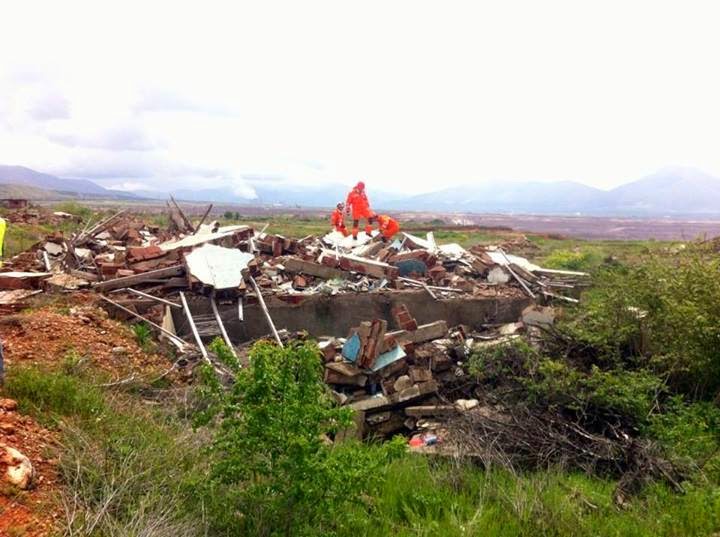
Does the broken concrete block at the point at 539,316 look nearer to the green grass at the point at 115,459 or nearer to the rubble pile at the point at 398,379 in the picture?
the rubble pile at the point at 398,379

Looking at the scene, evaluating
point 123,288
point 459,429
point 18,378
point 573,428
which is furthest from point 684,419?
point 123,288

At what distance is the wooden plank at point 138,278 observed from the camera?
877 centimetres

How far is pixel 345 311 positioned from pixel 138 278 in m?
3.62

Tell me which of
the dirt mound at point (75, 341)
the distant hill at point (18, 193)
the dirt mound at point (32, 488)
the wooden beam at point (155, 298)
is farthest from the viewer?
the distant hill at point (18, 193)

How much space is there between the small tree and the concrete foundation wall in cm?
552

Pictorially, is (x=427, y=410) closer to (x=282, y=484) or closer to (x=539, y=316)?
(x=539, y=316)

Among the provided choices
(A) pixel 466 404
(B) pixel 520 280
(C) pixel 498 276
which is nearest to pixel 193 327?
(A) pixel 466 404

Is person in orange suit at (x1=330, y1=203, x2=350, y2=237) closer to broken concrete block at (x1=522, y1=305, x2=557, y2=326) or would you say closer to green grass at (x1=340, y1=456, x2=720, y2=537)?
broken concrete block at (x1=522, y1=305, x2=557, y2=326)

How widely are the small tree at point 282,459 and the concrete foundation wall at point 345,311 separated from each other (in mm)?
5515

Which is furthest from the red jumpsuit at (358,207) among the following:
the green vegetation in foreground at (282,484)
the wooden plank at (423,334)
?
the green vegetation in foreground at (282,484)

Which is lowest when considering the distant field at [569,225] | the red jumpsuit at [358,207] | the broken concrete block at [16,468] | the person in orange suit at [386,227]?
the distant field at [569,225]

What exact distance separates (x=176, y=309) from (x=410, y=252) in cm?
499

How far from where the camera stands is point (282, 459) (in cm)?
337

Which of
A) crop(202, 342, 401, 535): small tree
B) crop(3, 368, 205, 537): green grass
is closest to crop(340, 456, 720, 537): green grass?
crop(202, 342, 401, 535): small tree
